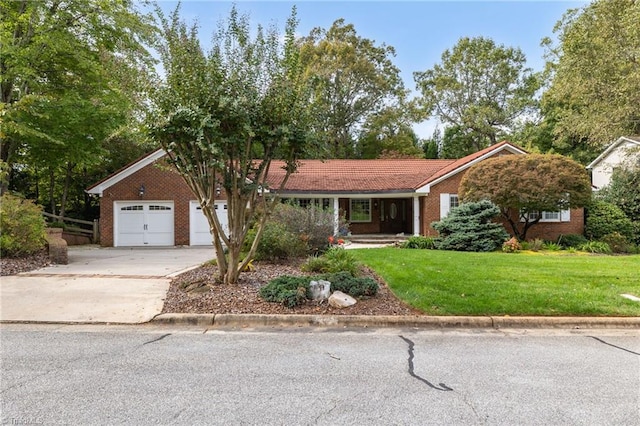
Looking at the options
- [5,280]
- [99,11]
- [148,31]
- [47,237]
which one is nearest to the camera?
[5,280]

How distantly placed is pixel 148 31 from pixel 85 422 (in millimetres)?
16424

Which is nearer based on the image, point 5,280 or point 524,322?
point 524,322

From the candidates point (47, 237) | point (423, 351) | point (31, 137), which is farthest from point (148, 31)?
point (423, 351)

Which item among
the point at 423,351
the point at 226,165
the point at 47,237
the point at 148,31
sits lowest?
the point at 423,351

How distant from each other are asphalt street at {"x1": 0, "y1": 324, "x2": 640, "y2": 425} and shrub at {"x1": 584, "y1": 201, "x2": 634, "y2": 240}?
543 inches

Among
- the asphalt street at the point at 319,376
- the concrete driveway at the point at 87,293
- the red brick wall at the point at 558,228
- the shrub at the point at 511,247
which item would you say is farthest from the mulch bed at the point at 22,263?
the red brick wall at the point at 558,228

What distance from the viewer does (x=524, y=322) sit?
19.7 feet

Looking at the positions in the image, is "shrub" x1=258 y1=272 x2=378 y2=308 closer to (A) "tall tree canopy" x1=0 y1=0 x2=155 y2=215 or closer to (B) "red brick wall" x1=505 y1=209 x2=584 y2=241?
(A) "tall tree canopy" x1=0 y1=0 x2=155 y2=215

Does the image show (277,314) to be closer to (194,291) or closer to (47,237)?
(194,291)

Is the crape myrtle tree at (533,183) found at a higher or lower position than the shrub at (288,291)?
higher

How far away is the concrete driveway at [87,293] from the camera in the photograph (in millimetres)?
6379

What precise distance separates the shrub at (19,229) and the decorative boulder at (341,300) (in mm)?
9543

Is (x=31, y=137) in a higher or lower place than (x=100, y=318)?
higher

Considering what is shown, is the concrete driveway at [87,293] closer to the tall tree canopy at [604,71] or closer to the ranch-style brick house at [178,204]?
the ranch-style brick house at [178,204]
